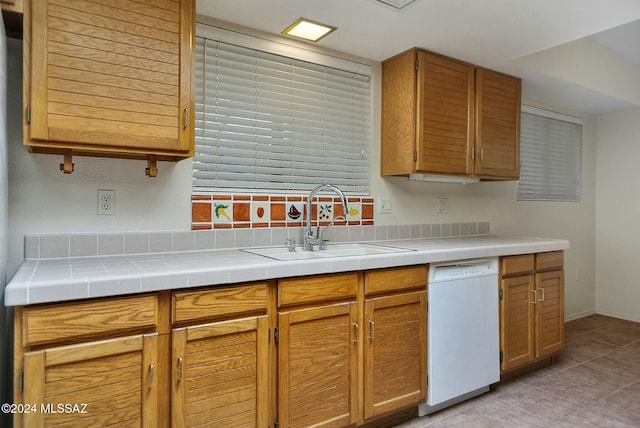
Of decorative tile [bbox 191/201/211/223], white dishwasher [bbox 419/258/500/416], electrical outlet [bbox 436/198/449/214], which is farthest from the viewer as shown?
electrical outlet [bbox 436/198/449/214]

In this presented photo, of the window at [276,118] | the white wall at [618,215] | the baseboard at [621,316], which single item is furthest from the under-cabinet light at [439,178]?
the baseboard at [621,316]

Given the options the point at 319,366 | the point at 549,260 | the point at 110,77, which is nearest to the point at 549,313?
the point at 549,260

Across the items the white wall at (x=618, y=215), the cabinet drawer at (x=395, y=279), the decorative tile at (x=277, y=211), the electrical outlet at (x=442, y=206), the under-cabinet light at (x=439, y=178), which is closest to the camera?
the cabinet drawer at (x=395, y=279)

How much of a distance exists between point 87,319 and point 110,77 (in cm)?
94

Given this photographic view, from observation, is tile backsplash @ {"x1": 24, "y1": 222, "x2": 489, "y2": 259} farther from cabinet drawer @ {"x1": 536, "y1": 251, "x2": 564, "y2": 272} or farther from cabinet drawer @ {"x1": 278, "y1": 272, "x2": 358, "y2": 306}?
cabinet drawer @ {"x1": 536, "y1": 251, "x2": 564, "y2": 272}

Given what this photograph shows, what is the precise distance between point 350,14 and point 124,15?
3.57 ft

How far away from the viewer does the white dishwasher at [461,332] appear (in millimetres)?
2182

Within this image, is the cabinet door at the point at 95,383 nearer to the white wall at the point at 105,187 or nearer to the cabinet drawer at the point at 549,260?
the white wall at the point at 105,187

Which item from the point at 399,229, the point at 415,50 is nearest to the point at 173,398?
the point at 399,229

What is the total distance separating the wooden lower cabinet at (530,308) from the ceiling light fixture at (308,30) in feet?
5.84

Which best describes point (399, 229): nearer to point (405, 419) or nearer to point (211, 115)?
point (405, 419)

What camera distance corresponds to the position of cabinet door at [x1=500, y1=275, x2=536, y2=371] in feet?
8.28

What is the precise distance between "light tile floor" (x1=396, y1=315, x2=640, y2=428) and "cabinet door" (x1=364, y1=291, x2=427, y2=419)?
0.22 metres

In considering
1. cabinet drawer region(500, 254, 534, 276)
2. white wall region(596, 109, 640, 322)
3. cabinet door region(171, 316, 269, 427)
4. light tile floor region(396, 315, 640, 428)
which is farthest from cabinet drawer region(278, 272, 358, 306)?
white wall region(596, 109, 640, 322)
